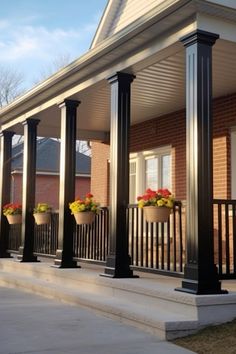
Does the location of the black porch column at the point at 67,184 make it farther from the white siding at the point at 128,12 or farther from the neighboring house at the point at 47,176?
the neighboring house at the point at 47,176

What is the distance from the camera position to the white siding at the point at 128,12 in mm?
11777

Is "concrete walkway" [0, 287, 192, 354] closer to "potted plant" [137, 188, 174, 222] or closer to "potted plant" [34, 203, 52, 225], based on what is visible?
"potted plant" [137, 188, 174, 222]

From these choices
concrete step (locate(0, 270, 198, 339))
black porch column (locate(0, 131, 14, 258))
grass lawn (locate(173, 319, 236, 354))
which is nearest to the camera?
grass lawn (locate(173, 319, 236, 354))

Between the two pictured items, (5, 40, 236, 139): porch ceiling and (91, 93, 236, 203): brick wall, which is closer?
(5, 40, 236, 139): porch ceiling

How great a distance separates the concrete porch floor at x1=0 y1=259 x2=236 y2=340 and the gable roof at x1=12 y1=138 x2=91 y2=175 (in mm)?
18029

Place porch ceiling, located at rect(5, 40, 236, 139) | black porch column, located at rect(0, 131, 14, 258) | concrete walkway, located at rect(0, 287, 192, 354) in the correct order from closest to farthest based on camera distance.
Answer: concrete walkway, located at rect(0, 287, 192, 354)
porch ceiling, located at rect(5, 40, 236, 139)
black porch column, located at rect(0, 131, 14, 258)

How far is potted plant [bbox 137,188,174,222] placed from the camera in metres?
7.06

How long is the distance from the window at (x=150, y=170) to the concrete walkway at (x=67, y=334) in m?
4.72

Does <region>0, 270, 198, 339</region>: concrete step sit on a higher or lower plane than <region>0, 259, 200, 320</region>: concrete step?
lower

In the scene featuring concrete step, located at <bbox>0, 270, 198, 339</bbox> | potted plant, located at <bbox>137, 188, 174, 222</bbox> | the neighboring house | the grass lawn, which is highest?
the neighboring house

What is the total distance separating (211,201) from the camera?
6152mm

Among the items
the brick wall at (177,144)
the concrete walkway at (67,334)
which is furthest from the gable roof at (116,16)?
the concrete walkway at (67,334)

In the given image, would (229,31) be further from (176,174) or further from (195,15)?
(176,174)

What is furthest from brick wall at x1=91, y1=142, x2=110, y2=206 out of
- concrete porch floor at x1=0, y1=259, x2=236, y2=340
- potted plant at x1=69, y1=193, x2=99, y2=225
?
potted plant at x1=69, y1=193, x2=99, y2=225
